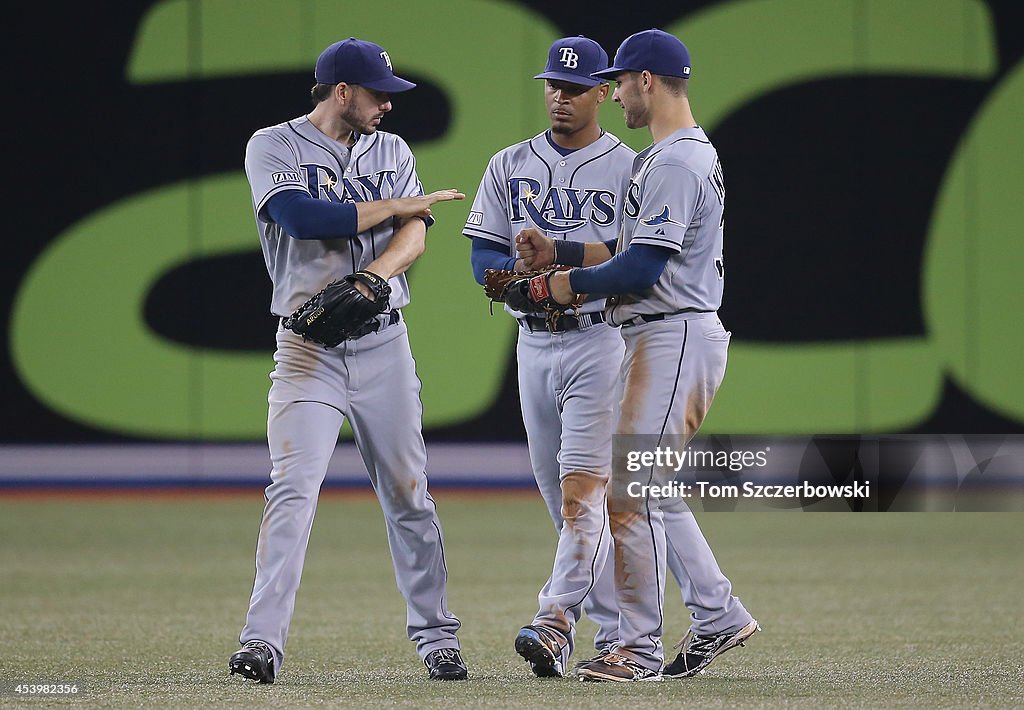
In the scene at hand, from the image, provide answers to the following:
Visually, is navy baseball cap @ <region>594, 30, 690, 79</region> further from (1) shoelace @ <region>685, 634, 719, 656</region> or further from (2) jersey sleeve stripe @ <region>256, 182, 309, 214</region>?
(1) shoelace @ <region>685, 634, 719, 656</region>

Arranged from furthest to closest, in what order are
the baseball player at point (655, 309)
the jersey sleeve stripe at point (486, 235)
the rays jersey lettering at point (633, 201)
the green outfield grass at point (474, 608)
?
1. the jersey sleeve stripe at point (486, 235)
2. the rays jersey lettering at point (633, 201)
3. the baseball player at point (655, 309)
4. the green outfield grass at point (474, 608)

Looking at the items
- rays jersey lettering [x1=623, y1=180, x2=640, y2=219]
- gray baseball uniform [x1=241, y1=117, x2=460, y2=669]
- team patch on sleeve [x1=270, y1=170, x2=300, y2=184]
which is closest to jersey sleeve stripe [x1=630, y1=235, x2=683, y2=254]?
rays jersey lettering [x1=623, y1=180, x2=640, y2=219]

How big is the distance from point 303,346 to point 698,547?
4.79 ft

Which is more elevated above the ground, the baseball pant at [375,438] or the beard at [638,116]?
the beard at [638,116]

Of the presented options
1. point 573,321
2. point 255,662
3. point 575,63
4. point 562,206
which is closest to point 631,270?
point 573,321

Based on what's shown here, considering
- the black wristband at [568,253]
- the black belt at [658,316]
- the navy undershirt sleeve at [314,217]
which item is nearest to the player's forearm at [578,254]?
the black wristband at [568,253]

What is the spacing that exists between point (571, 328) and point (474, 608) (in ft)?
6.78

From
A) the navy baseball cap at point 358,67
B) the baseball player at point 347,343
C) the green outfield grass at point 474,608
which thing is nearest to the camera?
the green outfield grass at point 474,608

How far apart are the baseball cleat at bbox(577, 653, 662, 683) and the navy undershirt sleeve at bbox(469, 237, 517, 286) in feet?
4.41

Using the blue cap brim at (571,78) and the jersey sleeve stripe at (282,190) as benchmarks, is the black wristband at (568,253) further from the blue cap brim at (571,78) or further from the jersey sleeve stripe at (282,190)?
the jersey sleeve stripe at (282,190)

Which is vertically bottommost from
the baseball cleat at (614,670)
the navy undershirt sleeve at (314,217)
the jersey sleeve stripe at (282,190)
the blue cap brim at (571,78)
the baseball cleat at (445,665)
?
the baseball cleat at (445,665)

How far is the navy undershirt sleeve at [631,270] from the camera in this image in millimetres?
4719

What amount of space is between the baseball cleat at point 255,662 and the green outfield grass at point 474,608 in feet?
0.17

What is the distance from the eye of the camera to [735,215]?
12852 mm
